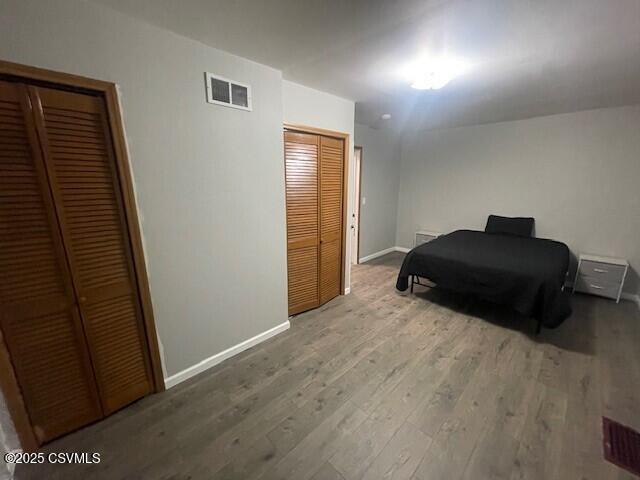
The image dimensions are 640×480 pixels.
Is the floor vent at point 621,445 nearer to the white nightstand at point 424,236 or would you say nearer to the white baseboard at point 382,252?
the white nightstand at point 424,236

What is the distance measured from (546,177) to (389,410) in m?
3.95

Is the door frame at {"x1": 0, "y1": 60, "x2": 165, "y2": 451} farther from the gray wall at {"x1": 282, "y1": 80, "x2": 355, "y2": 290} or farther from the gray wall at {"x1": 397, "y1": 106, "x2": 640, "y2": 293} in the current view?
the gray wall at {"x1": 397, "y1": 106, "x2": 640, "y2": 293}

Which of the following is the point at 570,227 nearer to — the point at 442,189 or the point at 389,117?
the point at 442,189

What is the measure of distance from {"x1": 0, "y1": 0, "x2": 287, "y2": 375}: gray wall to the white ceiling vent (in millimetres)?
41

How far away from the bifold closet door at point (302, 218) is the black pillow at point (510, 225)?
2983 millimetres

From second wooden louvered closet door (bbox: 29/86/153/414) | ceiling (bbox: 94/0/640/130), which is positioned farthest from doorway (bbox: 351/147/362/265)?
second wooden louvered closet door (bbox: 29/86/153/414)

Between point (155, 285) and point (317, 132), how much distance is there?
6.47ft

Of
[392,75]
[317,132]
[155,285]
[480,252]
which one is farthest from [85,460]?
[480,252]

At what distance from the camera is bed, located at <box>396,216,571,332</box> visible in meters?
2.40

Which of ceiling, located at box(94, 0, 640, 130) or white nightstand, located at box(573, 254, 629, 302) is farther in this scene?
white nightstand, located at box(573, 254, 629, 302)

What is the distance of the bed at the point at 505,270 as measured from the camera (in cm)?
240

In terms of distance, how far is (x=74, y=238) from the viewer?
143 cm

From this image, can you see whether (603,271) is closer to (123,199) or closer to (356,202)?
(356,202)

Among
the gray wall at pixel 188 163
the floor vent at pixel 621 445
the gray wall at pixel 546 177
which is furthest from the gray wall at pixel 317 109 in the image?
the floor vent at pixel 621 445
